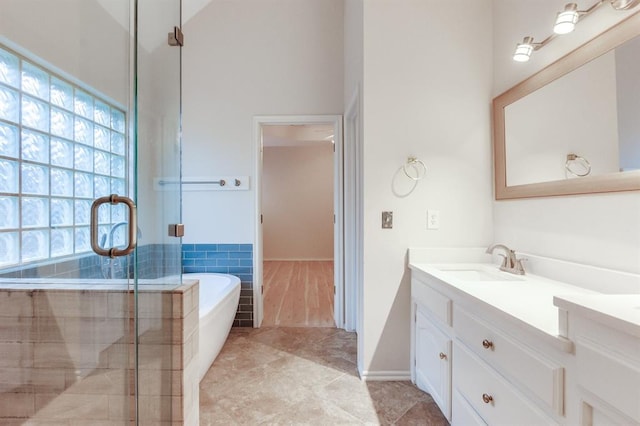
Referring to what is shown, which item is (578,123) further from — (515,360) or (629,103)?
(515,360)

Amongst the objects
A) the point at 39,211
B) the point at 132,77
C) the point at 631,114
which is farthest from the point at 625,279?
the point at 39,211

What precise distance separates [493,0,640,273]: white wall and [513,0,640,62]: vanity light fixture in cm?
7

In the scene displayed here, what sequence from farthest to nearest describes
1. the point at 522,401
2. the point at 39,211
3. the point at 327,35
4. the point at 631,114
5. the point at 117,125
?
the point at 327,35 < the point at 39,211 < the point at 117,125 < the point at 631,114 < the point at 522,401

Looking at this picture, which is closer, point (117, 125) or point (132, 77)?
point (132, 77)

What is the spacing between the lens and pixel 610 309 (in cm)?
71

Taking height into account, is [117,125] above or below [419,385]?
above

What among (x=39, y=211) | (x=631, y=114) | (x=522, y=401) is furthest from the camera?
(x=39, y=211)

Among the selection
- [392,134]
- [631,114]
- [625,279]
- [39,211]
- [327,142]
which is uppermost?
[327,142]

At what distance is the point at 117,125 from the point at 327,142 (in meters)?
5.17

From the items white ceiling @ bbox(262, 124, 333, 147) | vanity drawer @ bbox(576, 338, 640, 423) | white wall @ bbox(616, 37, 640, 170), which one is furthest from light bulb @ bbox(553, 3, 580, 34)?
white ceiling @ bbox(262, 124, 333, 147)

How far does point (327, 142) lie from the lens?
6.23m

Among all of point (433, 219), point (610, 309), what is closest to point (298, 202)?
point (433, 219)

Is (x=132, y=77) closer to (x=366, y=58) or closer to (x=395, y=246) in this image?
(x=366, y=58)

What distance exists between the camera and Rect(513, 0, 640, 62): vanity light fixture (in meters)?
1.11
